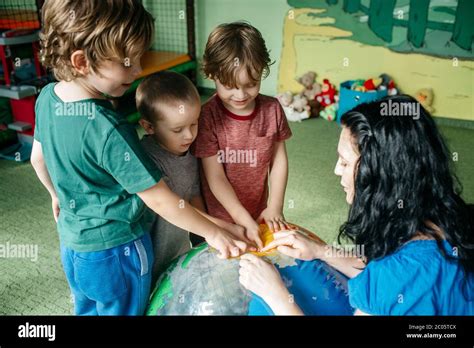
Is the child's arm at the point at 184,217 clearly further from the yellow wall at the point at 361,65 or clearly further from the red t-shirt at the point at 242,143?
the yellow wall at the point at 361,65

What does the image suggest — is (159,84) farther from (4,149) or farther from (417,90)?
(417,90)

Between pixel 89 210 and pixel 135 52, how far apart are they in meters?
0.40

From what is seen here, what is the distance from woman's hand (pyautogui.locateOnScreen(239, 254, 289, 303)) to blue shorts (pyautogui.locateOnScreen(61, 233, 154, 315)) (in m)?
0.27

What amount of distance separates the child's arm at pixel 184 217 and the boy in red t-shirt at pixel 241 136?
147mm

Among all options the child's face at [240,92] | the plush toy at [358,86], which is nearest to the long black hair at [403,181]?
the child's face at [240,92]

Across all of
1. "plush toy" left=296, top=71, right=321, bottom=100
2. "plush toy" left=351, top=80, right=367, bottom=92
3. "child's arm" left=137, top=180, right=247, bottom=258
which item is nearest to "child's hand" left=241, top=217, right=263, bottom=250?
"child's arm" left=137, top=180, right=247, bottom=258

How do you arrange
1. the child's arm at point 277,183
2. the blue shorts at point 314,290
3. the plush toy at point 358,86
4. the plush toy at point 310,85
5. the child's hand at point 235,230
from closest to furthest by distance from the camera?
the blue shorts at point 314,290 < the child's hand at point 235,230 < the child's arm at point 277,183 < the plush toy at point 358,86 < the plush toy at point 310,85

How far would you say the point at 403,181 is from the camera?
3.57ft

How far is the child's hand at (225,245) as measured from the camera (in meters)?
1.34

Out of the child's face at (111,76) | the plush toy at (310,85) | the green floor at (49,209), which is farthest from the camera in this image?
the plush toy at (310,85)

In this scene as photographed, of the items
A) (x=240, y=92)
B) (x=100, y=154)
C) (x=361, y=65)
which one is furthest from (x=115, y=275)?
(x=361, y=65)
